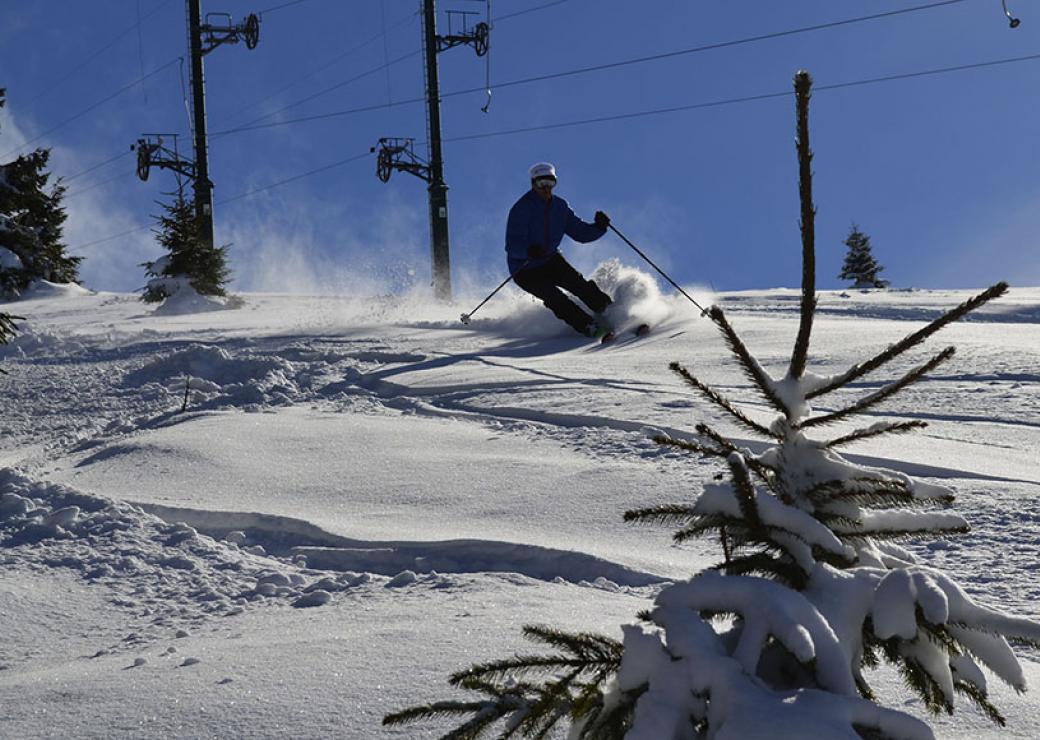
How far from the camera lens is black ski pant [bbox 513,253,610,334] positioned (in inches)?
407

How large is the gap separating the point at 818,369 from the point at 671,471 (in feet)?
9.64

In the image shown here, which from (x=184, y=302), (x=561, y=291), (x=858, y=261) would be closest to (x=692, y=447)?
(x=561, y=291)

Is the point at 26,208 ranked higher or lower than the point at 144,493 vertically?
higher

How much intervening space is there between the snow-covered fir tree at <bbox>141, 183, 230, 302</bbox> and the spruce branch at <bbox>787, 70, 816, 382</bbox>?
64.7 feet

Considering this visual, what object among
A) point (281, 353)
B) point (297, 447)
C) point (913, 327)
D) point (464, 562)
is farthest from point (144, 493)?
point (913, 327)

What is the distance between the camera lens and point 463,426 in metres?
5.97

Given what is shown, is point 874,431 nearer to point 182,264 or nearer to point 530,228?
point 530,228

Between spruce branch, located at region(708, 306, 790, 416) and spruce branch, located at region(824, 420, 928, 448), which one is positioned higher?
spruce branch, located at region(708, 306, 790, 416)

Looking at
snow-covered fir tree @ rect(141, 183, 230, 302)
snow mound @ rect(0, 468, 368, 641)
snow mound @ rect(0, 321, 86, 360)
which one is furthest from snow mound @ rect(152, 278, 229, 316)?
snow mound @ rect(0, 468, 368, 641)

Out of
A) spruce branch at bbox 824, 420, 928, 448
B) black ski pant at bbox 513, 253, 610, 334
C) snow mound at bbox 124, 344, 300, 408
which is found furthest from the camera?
black ski pant at bbox 513, 253, 610, 334

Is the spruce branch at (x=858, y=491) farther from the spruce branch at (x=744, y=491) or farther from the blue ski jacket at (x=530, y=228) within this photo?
the blue ski jacket at (x=530, y=228)

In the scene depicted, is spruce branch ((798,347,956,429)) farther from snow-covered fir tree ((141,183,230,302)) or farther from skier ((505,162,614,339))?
snow-covered fir tree ((141,183,230,302))

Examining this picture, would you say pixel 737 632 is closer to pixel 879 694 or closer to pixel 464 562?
pixel 879 694

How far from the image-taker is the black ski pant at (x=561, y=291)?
10.3 m
